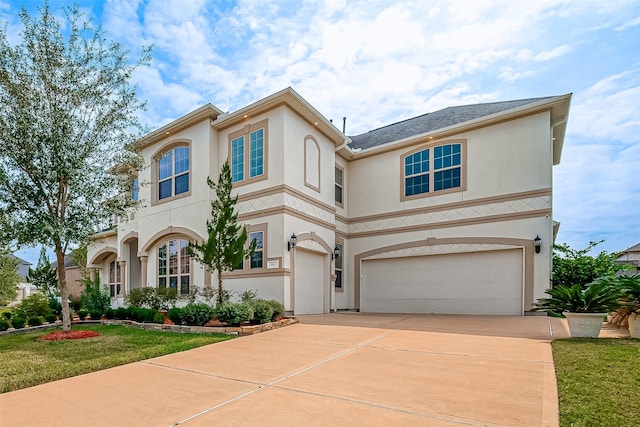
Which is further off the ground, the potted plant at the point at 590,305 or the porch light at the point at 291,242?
the porch light at the point at 291,242

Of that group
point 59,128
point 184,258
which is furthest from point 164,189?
point 59,128

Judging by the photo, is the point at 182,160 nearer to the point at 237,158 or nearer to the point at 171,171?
the point at 171,171

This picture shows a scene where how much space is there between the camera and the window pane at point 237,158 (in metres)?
12.4

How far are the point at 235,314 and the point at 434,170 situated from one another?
8.81 metres

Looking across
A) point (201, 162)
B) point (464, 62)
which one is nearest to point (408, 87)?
point (464, 62)

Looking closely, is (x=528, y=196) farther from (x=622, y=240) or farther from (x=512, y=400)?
(x=512, y=400)

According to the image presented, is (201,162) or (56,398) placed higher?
(201,162)

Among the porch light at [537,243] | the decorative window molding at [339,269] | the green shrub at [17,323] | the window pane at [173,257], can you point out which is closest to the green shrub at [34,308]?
the green shrub at [17,323]

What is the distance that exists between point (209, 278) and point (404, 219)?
724 cm

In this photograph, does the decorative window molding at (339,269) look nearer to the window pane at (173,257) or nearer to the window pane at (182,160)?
the window pane at (173,257)

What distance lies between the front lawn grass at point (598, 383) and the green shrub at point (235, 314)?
18.6 ft

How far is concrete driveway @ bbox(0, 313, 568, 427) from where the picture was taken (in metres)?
3.09

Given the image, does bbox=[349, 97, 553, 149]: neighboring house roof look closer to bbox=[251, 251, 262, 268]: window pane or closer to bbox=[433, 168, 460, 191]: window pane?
bbox=[433, 168, 460, 191]: window pane

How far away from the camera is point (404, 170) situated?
13.8 metres
